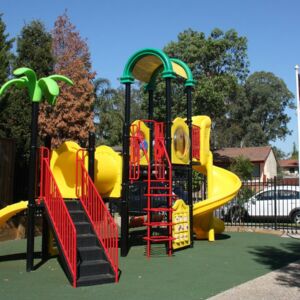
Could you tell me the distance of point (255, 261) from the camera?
33.2ft

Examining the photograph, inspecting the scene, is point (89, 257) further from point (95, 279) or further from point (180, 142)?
point (180, 142)

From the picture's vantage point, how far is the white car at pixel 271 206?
64.0 feet

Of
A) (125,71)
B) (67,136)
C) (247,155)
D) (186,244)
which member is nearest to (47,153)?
(125,71)

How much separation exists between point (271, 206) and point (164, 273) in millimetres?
12434

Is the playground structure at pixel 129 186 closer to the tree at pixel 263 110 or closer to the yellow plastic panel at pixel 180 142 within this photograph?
the yellow plastic panel at pixel 180 142

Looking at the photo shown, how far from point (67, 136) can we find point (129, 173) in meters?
24.8

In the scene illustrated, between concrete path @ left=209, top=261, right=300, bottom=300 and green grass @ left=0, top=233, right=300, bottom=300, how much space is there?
264 mm

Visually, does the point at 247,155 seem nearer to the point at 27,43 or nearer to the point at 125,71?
the point at 27,43

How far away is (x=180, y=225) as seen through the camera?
11422 millimetres

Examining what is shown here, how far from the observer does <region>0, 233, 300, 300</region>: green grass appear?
7.01 metres

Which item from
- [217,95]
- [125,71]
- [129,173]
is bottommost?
[129,173]

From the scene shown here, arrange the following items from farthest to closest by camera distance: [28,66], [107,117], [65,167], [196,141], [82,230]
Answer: [107,117] < [28,66] < [196,141] < [65,167] < [82,230]

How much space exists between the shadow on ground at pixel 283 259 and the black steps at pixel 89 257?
303cm

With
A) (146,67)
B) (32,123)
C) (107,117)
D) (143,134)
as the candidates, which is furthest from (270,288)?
(107,117)
